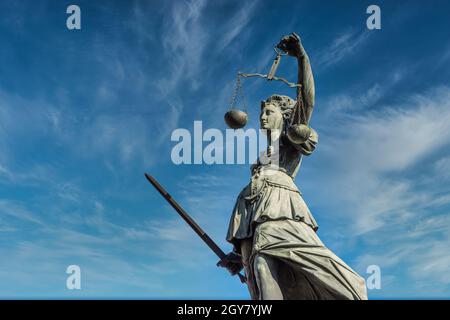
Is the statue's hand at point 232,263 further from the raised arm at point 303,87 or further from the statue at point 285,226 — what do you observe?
the raised arm at point 303,87

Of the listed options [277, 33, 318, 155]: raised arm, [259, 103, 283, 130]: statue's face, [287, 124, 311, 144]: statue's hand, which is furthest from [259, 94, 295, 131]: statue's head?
[287, 124, 311, 144]: statue's hand

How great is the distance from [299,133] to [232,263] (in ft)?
8.61

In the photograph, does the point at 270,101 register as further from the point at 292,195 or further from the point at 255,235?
the point at 255,235

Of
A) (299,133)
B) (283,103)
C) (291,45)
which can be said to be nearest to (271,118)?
(283,103)

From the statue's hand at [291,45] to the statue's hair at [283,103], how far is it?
952mm

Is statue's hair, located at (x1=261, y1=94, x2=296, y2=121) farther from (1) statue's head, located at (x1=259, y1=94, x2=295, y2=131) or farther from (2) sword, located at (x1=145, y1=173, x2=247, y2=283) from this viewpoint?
(2) sword, located at (x1=145, y1=173, x2=247, y2=283)

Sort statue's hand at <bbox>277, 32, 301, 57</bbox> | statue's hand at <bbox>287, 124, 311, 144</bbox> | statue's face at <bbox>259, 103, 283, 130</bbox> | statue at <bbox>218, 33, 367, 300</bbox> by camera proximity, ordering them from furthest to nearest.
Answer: statue's face at <bbox>259, 103, 283, 130</bbox>
statue's hand at <bbox>277, 32, 301, 57</bbox>
statue's hand at <bbox>287, 124, 311, 144</bbox>
statue at <bbox>218, 33, 367, 300</bbox>

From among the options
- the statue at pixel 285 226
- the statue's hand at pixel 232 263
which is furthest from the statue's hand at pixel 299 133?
the statue's hand at pixel 232 263

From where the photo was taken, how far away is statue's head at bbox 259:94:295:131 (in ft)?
33.4

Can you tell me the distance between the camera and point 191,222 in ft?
34.8

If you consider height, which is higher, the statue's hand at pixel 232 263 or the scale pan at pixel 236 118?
the scale pan at pixel 236 118

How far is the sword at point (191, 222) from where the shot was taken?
1020cm

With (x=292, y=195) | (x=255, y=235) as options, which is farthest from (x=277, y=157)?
(x=255, y=235)
